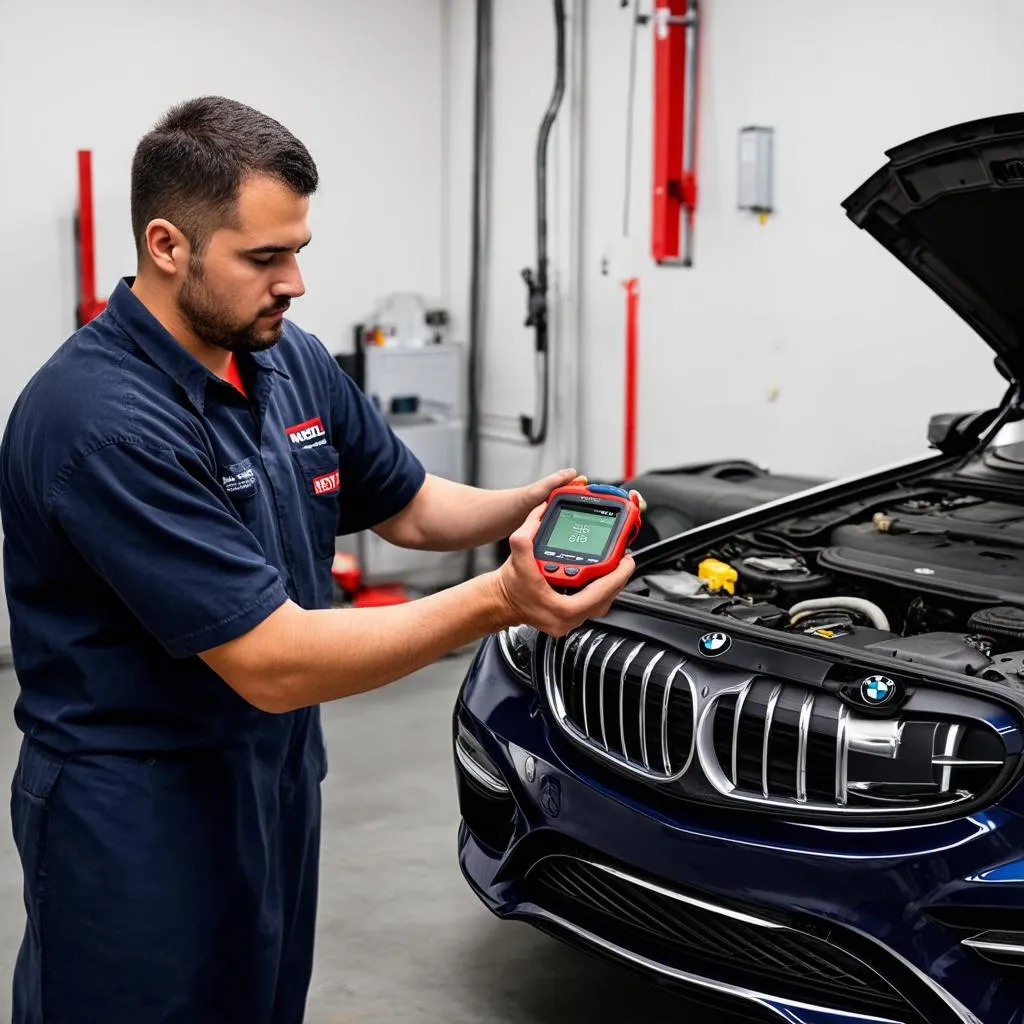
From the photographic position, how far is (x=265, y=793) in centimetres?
185

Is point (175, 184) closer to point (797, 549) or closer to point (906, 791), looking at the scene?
point (906, 791)

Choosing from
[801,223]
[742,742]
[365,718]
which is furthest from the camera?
[801,223]

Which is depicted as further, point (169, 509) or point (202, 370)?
point (202, 370)

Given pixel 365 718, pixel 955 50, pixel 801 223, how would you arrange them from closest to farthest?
pixel 955 50, pixel 365 718, pixel 801 223

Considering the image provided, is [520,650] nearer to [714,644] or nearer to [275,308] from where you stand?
[714,644]

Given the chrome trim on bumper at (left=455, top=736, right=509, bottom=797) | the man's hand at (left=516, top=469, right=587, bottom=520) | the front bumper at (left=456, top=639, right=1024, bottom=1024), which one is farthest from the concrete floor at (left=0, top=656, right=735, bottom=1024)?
the man's hand at (left=516, top=469, right=587, bottom=520)

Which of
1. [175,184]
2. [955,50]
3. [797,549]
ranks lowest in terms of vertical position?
[797,549]

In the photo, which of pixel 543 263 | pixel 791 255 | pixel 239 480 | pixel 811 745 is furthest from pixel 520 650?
pixel 543 263

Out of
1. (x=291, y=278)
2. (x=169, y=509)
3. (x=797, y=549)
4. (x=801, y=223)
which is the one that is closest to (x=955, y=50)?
(x=801, y=223)

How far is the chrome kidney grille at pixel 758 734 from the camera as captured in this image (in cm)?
195

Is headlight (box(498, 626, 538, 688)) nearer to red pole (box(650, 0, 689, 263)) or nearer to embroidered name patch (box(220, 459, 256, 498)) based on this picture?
embroidered name patch (box(220, 459, 256, 498))

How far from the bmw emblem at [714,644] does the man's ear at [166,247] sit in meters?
1.05

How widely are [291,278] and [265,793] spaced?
0.69 metres

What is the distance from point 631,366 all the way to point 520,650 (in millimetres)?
2911
